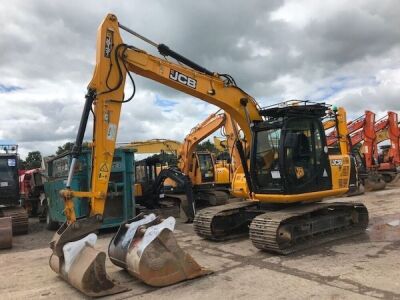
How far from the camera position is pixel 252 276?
6590mm

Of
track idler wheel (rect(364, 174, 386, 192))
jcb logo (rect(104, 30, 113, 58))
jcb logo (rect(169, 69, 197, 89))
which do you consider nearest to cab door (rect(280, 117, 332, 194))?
jcb logo (rect(169, 69, 197, 89))

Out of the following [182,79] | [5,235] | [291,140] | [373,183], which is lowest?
[5,235]

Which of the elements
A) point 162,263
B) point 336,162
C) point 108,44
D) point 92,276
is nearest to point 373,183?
point 336,162

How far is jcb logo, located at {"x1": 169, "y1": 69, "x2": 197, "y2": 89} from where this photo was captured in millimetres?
8766

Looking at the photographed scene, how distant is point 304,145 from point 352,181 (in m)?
1.97

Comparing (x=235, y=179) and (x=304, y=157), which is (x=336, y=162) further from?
(x=235, y=179)

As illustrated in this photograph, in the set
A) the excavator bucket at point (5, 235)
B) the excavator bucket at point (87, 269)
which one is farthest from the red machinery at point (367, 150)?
the excavator bucket at point (87, 269)

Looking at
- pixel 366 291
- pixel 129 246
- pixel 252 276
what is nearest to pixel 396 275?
pixel 366 291

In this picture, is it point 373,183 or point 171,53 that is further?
point 373,183

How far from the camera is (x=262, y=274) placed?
6.70 metres

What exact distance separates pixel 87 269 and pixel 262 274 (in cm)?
254

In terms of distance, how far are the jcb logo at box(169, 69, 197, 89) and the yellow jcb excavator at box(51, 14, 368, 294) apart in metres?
0.02

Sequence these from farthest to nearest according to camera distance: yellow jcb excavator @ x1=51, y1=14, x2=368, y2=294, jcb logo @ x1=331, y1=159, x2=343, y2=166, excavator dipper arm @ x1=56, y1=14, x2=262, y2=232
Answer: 1. jcb logo @ x1=331, y1=159, x2=343, y2=166
2. excavator dipper arm @ x1=56, y1=14, x2=262, y2=232
3. yellow jcb excavator @ x1=51, y1=14, x2=368, y2=294

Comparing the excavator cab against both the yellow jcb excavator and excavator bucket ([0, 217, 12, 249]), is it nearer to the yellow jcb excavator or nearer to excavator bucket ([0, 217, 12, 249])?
the yellow jcb excavator
